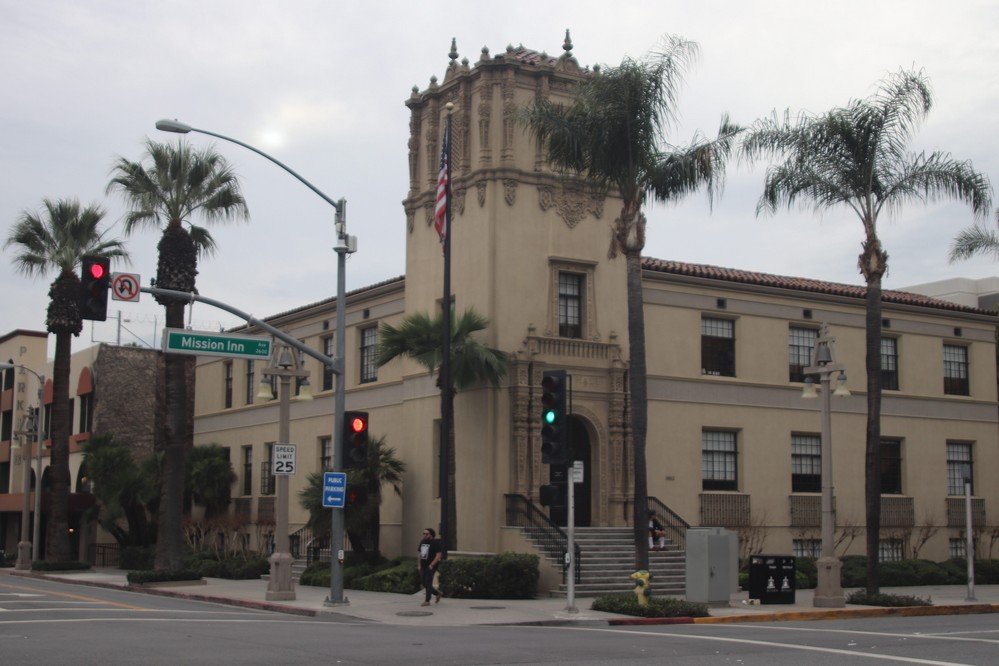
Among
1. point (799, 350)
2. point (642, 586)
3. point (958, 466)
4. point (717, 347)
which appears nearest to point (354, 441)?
point (642, 586)

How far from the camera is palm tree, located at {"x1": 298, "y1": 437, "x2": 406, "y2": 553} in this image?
103 feet

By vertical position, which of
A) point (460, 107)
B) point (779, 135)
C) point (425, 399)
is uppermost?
point (460, 107)

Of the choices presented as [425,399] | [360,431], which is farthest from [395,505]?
[360,431]

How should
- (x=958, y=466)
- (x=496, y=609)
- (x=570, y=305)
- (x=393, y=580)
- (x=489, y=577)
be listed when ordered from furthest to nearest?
(x=958, y=466) → (x=570, y=305) → (x=393, y=580) → (x=489, y=577) → (x=496, y=609)

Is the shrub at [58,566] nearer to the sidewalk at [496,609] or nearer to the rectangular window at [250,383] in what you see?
the rectangular window at [250,383]

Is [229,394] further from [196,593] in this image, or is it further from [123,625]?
[123,625]

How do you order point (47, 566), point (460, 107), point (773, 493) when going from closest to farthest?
point (460, 107) < point (773, 493) < point (47, 566)

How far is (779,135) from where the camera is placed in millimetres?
27609

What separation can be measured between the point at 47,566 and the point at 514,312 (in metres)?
21.5

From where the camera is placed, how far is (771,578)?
25.6 metres

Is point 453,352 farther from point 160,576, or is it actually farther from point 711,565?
point 160,576

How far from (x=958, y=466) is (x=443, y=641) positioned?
27.3 meters

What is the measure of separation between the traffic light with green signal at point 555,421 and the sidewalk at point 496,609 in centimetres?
303

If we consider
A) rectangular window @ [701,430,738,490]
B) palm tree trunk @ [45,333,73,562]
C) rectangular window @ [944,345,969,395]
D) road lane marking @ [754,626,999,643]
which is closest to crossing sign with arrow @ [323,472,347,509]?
road lane marking @ [754,626,999,643]
